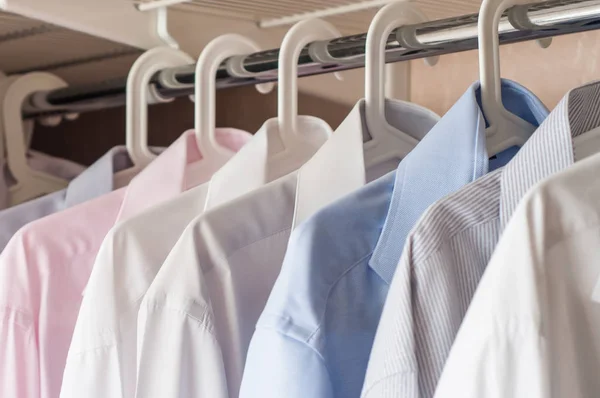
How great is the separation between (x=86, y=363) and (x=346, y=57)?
1.04 feet

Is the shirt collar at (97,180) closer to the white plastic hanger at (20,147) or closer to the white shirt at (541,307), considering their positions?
the white plastic hanger at (20,147)

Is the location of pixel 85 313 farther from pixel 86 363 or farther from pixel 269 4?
pixel 269 4

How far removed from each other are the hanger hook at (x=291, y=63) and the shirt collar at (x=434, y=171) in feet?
0.61

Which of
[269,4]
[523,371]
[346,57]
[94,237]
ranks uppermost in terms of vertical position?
[269,4]

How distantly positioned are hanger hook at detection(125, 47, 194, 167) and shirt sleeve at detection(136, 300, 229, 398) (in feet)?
0.99

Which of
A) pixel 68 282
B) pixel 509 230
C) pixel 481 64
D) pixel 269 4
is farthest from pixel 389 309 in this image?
pixel 269 4

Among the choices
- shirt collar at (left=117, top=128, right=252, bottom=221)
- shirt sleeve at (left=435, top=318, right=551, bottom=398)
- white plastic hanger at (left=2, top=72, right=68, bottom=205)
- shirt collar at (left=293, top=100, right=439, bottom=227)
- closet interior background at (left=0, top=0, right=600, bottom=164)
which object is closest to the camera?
shirt sleeve at (left=435, top=318, right=551, bottom=398)

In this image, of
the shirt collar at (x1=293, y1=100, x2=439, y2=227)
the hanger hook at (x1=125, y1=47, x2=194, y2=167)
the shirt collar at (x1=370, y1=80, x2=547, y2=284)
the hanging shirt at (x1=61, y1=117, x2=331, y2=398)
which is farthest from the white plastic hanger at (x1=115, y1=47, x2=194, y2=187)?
the shirt collar at (x1=370, y1=80, x2=547, y2=284)

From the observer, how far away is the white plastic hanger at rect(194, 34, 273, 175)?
75cm

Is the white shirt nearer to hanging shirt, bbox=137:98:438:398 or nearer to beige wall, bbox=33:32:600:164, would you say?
hanging shirt, bbox=137:98:438:398

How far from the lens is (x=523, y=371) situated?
37cm

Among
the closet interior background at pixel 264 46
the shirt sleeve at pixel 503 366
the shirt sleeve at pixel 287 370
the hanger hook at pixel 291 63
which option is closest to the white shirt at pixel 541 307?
the shirt sleeve at pixel 503 366

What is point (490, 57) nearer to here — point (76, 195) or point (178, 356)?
point (178, 356)

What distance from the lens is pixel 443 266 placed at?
1.40 ft
